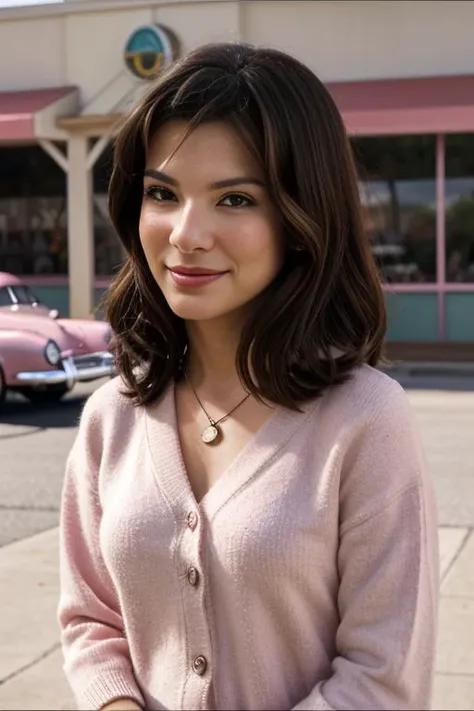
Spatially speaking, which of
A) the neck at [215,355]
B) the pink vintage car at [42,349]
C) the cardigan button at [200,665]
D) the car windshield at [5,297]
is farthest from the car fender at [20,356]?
the cardigan button at [200,665]

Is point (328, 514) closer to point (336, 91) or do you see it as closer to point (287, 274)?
point (287, 274)

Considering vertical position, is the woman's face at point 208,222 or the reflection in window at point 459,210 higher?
the woman's face at point 208,222

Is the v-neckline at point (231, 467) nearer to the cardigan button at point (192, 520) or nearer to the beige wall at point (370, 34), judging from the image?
the cardigan button at point (192, 520)

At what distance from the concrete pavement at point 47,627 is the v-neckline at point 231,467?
5.33 ft

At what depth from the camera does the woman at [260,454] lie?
1.60 meters

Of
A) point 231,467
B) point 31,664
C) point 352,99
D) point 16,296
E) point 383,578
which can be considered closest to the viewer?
point 383,578

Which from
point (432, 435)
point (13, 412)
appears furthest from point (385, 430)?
point (13, 412)

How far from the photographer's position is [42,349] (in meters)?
11.6

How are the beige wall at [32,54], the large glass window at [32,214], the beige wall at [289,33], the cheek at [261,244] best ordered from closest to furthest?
the cheek at [261,244] < the beige wall at [289,33] < the beige wall at [32,54] < the large glass window at [32,214]

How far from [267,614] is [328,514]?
161 mm

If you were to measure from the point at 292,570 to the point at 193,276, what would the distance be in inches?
17.3

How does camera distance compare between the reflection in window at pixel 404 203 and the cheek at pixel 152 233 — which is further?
the reflection in window at pixel 404 203

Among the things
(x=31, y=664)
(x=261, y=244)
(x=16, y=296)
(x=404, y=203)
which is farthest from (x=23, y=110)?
(x=261, y=244)

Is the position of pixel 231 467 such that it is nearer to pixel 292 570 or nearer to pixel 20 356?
pixel 292 570
